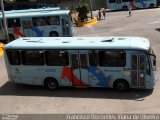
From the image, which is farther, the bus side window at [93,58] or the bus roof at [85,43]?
the bus side window at [93,58]

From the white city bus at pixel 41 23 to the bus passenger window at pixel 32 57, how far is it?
12.5 meters

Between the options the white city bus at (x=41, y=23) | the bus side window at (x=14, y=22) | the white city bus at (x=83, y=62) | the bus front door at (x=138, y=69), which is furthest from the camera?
the bus side window at (x=14, y=22)

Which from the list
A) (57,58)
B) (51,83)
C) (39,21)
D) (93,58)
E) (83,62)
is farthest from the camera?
(39,21)

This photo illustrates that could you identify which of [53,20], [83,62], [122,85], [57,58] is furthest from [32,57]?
[53,20]

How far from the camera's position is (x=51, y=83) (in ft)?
62.8

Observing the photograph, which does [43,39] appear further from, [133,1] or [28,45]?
[133,1]

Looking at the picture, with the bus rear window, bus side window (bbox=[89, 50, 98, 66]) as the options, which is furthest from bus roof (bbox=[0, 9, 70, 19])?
the bus rear window

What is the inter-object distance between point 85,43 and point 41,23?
14.2m

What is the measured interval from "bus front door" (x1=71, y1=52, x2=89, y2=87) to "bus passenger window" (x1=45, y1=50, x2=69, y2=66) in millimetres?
376

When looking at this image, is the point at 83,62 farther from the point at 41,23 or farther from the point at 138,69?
the point at 41,23

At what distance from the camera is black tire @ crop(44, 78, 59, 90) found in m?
19.1

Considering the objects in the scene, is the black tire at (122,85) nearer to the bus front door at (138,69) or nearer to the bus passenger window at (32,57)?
the bus front door at (138,69)

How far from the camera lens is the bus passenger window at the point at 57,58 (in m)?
18.5

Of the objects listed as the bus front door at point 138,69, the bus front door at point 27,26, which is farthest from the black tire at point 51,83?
the bus front door at point 27,26
